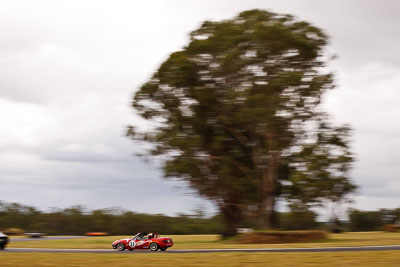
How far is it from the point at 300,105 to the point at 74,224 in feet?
191

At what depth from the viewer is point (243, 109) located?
40.3m

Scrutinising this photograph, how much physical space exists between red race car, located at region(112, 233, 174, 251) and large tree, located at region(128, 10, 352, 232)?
14.0 meters

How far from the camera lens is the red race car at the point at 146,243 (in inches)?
1141

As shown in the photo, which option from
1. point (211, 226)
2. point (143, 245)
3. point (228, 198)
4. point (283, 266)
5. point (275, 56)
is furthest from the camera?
point (211, 226)

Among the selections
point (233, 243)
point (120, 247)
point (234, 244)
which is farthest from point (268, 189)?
point (120, 247)

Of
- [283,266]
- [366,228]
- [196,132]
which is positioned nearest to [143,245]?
[283,266]

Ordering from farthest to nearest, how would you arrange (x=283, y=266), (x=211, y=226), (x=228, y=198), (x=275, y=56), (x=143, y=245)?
(x=211, y=226)
(x=228, y=198)
(x=275, y=56)
(x=143, y=245)
(x=283, y=266)

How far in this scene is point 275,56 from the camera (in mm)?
42094

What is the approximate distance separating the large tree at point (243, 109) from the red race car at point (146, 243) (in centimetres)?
1400

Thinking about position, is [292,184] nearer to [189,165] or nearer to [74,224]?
[189,165]

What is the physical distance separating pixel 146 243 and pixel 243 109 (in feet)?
49.8

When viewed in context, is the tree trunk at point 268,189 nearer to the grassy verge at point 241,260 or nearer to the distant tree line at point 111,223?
the grassy verge at point 241,260

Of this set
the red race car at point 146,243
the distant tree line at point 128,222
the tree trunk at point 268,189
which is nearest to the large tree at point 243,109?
the tree trunk at point 268,189

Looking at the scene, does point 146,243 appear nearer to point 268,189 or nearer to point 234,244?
point 234,244
